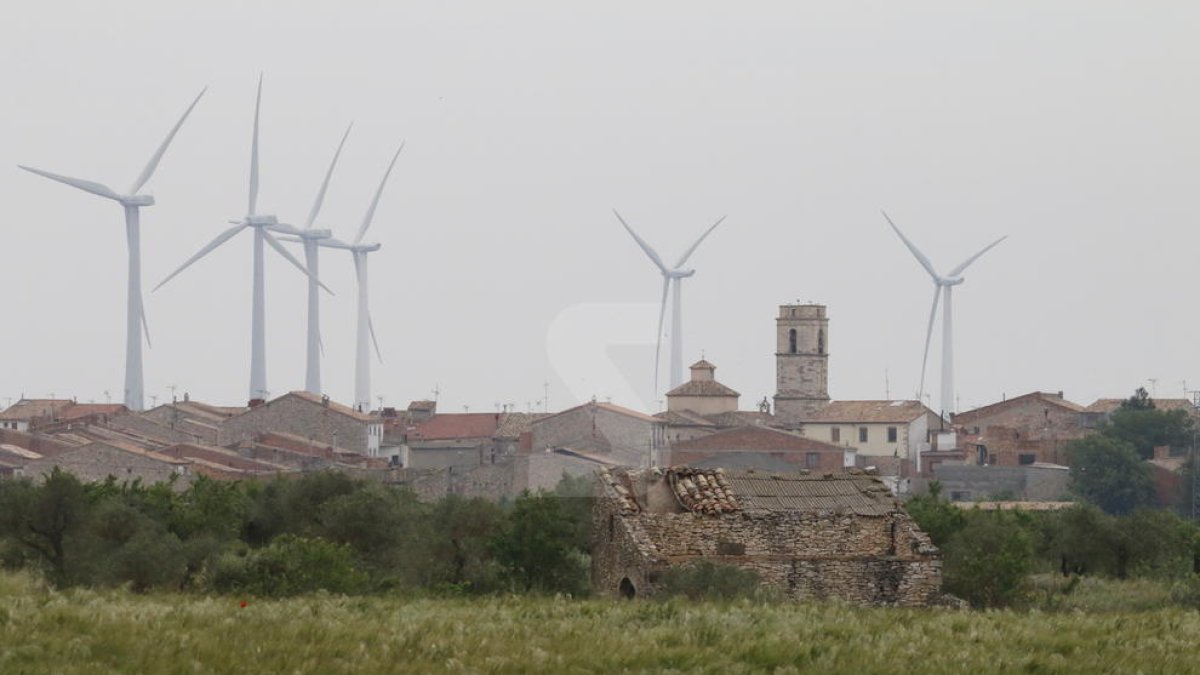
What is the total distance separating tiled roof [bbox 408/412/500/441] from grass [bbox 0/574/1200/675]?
109 m

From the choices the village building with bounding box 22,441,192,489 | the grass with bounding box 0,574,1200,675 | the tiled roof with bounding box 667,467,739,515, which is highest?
the village building with bounding box 22,441,192,489

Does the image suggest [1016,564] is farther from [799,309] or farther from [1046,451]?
[799,309]

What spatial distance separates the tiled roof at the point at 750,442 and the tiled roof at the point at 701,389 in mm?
23058

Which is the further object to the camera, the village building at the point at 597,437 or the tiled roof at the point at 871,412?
the tiled roof at the point at 871,412

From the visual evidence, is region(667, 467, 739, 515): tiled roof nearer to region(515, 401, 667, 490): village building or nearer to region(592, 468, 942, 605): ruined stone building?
region(592, 468, 942, 605): ruined stone building

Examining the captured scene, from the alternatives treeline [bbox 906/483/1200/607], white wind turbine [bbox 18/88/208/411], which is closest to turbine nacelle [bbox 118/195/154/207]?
white wind turbine [bbox 18/88/208/411]

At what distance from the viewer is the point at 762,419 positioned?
5876 inches

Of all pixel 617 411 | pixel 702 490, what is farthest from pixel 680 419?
pixel 702 490

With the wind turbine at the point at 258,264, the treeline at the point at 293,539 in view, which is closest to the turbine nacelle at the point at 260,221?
the wind turbine at the point at 258,264

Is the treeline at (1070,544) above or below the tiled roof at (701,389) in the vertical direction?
below

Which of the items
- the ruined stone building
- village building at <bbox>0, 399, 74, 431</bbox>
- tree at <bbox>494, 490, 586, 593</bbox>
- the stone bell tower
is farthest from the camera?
the stone bell tower

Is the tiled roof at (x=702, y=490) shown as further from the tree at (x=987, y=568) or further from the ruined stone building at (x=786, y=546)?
the tree at (x=987, y=568)

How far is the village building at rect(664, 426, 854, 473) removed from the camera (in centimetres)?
11538

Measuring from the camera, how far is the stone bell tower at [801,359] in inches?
6407
